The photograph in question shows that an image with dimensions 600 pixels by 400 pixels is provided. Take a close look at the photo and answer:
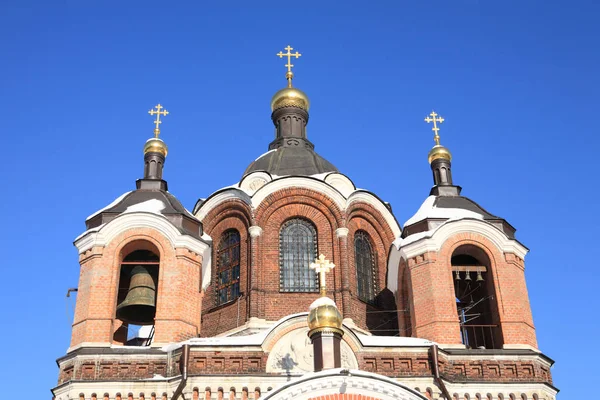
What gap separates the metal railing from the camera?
16562mm

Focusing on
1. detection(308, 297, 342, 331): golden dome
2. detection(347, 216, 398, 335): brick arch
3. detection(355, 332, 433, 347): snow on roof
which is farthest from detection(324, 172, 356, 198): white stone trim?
detection(308, 297, 342, 331): golden dome

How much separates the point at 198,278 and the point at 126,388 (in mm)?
2659

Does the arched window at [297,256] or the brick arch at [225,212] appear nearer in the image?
the arched window at [297,256]

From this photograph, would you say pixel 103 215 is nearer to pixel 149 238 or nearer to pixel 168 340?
pixel 149 238

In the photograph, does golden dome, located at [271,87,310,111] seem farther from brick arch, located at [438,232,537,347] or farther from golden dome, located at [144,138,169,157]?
brick arch, located at [438,232,537,347]

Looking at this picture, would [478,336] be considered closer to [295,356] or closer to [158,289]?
[295,356]

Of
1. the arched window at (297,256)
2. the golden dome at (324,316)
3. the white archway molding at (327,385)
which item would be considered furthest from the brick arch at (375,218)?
the white archway molding at (327,385)

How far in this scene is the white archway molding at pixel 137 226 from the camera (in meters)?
16.3

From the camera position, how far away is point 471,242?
16.6 m

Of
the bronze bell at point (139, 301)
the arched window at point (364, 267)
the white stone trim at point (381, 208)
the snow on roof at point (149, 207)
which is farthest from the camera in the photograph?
the white stone trim at point (381, 208)

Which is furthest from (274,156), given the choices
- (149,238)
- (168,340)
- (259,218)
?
(168,340)

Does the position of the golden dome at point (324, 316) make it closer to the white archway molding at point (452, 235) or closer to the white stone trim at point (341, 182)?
the white archway molding at point (452, 235)

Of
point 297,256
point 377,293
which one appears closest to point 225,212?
point 297,256

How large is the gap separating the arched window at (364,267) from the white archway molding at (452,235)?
7.77ft
